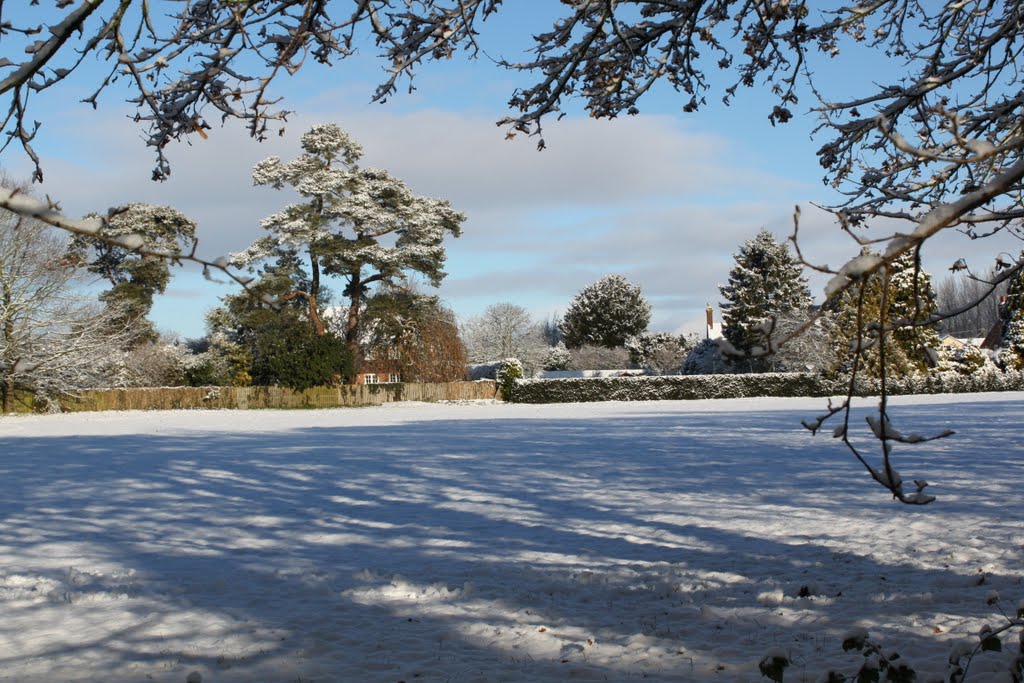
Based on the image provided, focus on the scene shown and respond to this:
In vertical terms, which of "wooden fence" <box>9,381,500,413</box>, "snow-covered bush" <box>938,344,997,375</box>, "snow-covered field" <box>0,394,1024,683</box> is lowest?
"snow-covered field" <box>0,394,1024,683</box>

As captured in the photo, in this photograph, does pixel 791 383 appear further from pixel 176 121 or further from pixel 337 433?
pixel 176 121

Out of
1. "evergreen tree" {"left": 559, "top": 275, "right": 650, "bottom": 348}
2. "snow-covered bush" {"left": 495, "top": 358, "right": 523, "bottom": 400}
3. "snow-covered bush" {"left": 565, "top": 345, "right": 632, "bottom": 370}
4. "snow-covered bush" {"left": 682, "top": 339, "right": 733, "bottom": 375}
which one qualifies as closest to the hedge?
"snow-covered bush" {"left": 495, "top": 358, "right": 523, "bottom": 400}

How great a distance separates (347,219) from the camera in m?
38.8

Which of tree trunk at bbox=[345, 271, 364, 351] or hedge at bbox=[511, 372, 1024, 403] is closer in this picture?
hedge at bbox=[511, 372, 1024, 403]

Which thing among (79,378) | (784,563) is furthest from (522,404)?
(784,563)

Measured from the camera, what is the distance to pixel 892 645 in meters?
4.56

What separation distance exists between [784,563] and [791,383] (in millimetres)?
31498

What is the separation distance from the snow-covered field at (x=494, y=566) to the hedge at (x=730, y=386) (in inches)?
929

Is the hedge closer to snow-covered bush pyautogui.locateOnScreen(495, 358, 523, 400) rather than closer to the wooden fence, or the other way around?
snow-covered bush pyautogui.locateOnScreen(495, 358, 523, 400)

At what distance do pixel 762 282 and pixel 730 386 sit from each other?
14.3 meters

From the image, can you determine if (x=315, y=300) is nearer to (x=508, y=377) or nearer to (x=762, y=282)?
(x=508, y=377)

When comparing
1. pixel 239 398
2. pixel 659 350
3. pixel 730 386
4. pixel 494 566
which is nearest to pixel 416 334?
pixel 239 398

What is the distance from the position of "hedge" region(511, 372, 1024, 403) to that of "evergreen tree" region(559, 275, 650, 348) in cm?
2462

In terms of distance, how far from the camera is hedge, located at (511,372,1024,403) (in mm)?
35406
